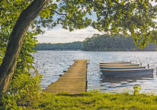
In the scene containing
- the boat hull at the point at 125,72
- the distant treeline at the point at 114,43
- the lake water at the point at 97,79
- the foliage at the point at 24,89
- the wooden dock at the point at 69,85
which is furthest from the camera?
the distant treeline at the point at 114,43

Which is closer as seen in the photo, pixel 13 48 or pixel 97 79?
pixel 13 48

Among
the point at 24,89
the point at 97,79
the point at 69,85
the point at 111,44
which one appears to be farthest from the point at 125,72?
the point at 111,44

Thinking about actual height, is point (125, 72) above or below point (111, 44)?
below

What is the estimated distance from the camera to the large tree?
4.36m

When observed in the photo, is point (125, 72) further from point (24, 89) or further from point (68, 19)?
point (24, 89)

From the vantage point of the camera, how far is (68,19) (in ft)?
25.9

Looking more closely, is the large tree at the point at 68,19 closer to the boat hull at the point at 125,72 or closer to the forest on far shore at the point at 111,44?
the boat hull at the point at 125,72

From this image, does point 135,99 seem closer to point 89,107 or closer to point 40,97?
point 89,107

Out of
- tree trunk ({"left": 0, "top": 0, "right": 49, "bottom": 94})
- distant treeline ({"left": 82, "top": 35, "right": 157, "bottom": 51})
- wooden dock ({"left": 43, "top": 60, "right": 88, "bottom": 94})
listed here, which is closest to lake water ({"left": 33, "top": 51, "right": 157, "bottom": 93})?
wooden dock ({"left": 43, "top": 60, "right": 88, "bottom": 94})

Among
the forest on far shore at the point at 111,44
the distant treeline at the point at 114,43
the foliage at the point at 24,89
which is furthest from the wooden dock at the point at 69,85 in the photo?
the distant treeline at the point at 114,43

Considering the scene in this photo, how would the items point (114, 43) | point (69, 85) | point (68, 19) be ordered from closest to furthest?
point (68, 19), point (69, 85), point (114, 43)

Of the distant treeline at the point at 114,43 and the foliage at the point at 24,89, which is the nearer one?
the foliage at the point at 24,89

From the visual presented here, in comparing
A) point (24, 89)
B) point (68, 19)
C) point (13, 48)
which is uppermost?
point (68, 19)

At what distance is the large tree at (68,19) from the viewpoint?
4.36m
